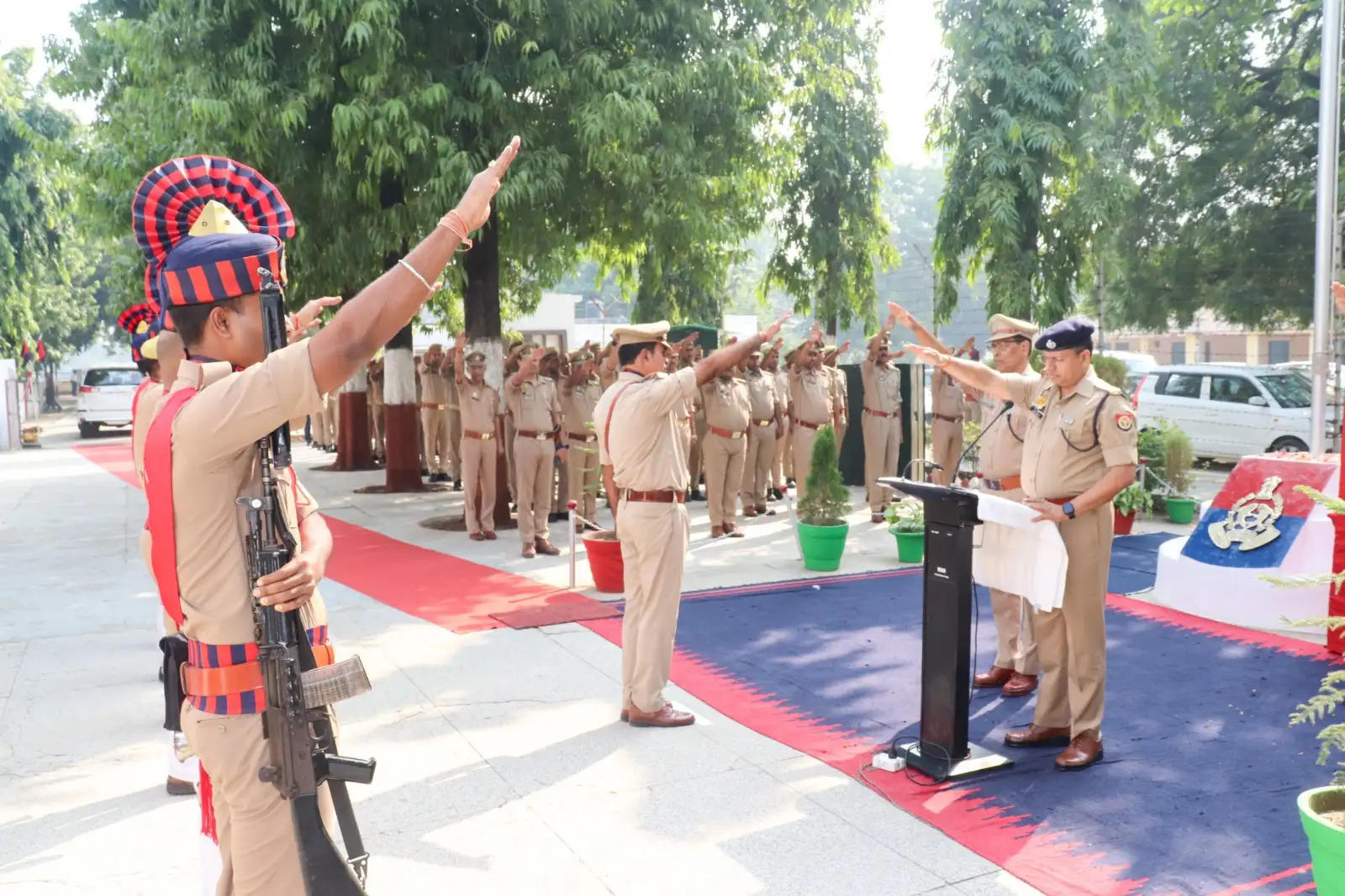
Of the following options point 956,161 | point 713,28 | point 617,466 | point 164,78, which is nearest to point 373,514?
point 164,78

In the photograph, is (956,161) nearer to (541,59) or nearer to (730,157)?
(730,157)

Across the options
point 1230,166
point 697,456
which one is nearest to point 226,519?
point 697,456

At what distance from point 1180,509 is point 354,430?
39.4ft

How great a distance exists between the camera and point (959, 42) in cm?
1577

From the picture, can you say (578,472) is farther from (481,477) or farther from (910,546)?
(910,546)

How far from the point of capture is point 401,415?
13914 millimetres

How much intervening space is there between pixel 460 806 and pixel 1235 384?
1513 centimetres

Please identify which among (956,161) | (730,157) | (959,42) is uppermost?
(959,42)

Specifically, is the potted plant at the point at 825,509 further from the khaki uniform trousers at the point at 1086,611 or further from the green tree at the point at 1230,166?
the green tree at the point at 1230,166

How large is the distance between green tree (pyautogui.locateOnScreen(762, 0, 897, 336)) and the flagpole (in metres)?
10.0

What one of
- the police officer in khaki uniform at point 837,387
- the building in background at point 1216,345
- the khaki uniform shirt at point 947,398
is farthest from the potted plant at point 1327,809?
the building in background at point 1216,345

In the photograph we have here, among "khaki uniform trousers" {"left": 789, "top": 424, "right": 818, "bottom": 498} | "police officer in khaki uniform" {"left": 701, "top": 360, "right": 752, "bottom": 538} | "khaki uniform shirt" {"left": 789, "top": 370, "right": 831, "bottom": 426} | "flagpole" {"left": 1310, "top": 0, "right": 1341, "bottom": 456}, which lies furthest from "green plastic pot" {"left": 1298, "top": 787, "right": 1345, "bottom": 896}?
"khaki uniform shirt" {"left": 789, "top": 370, "right": 831, "bottom": 426}

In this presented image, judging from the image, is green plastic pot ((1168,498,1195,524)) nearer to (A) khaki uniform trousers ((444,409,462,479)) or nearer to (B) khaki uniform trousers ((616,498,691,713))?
(B) khaki uniform trousers ((616,498,691,713))

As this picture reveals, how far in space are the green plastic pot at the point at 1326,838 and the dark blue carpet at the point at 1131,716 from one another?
0.69m
